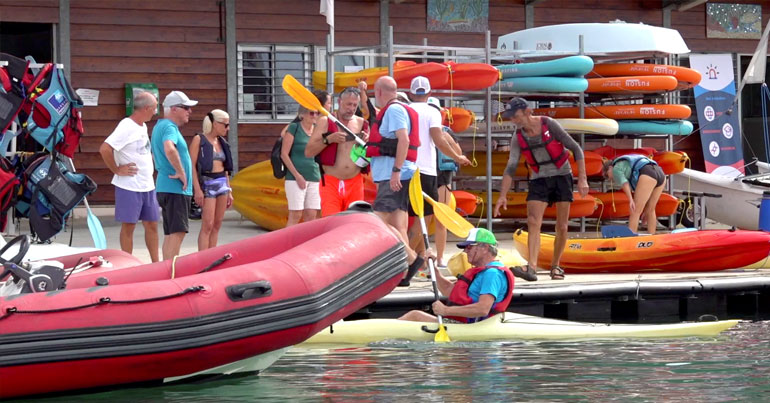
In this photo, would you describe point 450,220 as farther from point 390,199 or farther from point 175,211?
point 175,211

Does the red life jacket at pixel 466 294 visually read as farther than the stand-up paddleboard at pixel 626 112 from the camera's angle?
Result: No

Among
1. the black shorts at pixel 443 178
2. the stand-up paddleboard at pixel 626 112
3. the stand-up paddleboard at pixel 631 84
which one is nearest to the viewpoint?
the black shorts at pixel 443 178

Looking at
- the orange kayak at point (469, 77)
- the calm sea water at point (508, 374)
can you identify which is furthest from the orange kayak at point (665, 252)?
the calm sea water at point (508, 374)

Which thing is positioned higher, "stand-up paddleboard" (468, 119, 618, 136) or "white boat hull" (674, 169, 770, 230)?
"stand-up paddleboard" (468, 119, 618, 136)

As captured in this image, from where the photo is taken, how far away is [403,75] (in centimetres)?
1228

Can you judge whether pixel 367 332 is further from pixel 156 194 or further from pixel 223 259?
pixel 156 194

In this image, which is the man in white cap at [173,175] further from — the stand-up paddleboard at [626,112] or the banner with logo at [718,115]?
the banner with logo at [718,115]

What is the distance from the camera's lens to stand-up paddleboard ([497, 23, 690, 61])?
13.8 metres

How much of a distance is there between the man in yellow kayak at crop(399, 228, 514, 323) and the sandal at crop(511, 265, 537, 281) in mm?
1927

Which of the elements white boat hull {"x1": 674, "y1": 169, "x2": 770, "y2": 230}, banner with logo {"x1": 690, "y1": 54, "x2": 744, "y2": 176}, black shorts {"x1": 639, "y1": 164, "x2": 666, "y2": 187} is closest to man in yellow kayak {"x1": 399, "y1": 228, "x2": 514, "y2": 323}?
black shorts {"x1": 639, "y1": 164, "x2": 666, "y2": 187}

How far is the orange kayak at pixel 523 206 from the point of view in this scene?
525 inches

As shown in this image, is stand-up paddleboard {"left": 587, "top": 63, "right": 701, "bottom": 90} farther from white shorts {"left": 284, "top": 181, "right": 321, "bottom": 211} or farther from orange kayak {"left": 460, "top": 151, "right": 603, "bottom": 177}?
white shorts {"left": 284, "top": 181, "right": 321, "bottom": 211}

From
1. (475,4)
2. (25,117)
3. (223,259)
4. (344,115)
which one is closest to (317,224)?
(223,259)

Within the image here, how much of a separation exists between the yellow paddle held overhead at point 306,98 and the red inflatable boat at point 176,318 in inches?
109
